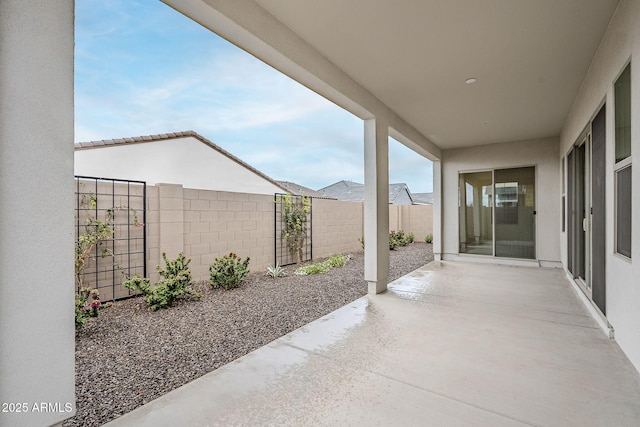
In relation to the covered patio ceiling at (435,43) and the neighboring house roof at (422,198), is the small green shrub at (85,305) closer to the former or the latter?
the covered patio ceiling at (435,43)

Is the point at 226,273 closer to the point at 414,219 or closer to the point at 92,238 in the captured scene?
the point at 92,238

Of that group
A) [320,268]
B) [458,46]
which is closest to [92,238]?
[320,268]

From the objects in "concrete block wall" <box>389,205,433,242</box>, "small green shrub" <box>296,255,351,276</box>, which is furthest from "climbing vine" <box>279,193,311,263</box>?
"concrete block wall" <box>389,205,433,242</box>

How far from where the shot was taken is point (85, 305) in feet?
10.0

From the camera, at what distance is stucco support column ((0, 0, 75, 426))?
4.07 feet

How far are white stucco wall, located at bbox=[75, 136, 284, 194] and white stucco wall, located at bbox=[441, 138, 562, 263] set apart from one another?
7337 mm

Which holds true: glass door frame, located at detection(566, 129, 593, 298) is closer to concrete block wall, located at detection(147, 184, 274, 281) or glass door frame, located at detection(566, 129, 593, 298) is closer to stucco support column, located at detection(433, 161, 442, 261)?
stucco support column, located at detection(433, 161, 442, 261)

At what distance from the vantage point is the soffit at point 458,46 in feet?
8.11

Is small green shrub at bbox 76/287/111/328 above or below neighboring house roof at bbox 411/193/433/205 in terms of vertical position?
below

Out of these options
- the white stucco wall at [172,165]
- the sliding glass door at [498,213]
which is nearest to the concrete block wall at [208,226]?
the sliding glass door at [498,213]

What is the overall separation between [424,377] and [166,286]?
3.19 m

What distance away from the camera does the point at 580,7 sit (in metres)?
2.43

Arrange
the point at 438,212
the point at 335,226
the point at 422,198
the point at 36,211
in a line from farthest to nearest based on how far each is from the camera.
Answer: the point at 422,198 < the point at 335,226 < the point at 438,212 < the point at 36,211

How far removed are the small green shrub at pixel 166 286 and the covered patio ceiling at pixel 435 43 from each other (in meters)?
2.95
